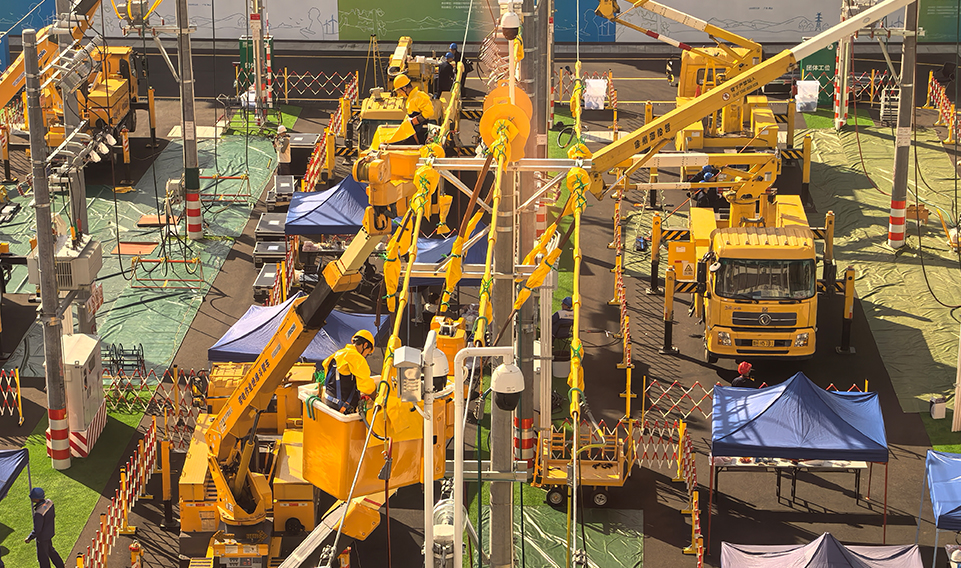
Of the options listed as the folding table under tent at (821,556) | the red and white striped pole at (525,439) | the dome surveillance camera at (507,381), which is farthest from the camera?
the red and white striped pole at (525,439)

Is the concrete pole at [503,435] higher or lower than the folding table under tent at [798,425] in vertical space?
higher

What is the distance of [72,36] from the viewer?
2736 cm

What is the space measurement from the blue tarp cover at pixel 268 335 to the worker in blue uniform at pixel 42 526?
6119 millimetres

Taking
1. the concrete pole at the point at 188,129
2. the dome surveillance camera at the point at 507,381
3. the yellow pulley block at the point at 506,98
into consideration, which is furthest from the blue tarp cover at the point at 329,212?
the dome surveillance camera at the point at 507,381

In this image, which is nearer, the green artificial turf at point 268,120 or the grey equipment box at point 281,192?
the grey equipment box at point 281,192

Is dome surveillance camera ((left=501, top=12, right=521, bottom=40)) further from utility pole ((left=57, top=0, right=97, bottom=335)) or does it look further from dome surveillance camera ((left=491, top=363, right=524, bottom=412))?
utility pole ((left=57, top=0, right=97, bottom=335))

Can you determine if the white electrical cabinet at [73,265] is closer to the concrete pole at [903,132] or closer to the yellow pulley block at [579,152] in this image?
the yellow pulley block at [579,152]

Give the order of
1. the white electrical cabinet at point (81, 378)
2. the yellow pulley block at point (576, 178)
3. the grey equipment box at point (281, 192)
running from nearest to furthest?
the yellow pulley block at point (576, 178)
the white electrical cabinet at point (81, 378)
the grey equipment box at point (281, 192)

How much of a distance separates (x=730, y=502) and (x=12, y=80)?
19666 millimetres

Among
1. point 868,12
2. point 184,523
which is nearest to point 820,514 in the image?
point 868,12

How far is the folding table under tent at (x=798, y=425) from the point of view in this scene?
79.8 ft

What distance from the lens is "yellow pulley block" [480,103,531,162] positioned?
50.9 ft

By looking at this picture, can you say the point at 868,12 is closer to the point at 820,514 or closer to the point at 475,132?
the point at 820,514

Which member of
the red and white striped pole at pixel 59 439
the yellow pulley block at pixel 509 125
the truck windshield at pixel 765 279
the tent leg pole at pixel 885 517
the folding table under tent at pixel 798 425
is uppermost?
the yellow pulley block at pixel 509 125
